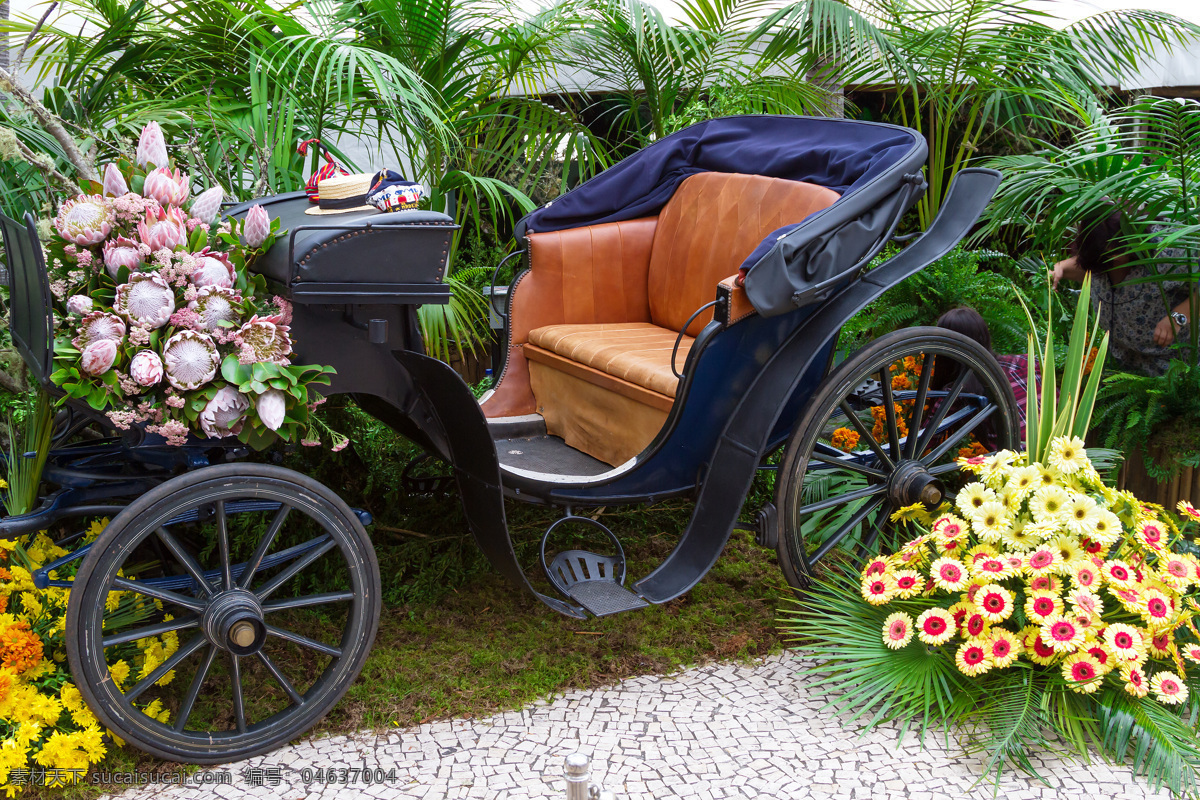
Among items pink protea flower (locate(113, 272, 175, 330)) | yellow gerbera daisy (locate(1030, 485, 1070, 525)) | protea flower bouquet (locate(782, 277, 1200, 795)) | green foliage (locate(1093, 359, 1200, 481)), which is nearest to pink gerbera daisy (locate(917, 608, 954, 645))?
protea flower bouquet (locate(782, 277, 1200, 795))

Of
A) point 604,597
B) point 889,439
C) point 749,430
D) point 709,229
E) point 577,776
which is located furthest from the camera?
point 709,229

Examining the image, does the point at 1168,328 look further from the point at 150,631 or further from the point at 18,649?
the point at 18,649

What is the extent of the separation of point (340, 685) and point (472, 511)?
1.85ft

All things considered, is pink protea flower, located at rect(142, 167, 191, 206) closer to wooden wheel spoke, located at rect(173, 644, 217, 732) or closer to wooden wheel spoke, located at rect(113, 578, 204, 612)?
wooden wheel spoke, located at rect(113, 578, 204, 612)

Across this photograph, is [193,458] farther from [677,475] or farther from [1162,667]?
[1162,667]

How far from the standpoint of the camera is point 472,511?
261cm

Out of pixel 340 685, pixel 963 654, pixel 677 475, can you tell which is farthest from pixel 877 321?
pixel 340 685

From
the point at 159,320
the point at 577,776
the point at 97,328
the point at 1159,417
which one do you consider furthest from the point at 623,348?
the point at 1159,417

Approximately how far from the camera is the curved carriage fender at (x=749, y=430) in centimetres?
268

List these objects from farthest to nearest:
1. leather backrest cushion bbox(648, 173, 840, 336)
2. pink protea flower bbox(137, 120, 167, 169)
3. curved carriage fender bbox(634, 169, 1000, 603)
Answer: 1. leather backrest cushion bbox(648, 173, 840, 336)
2. curved carriage fender bbox(634, 169, 1000, 603)
3. pink protea flower bbox(137, 120, 167, 169)

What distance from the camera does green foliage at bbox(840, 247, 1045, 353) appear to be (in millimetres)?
3910

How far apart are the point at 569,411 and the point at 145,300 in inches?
58.3

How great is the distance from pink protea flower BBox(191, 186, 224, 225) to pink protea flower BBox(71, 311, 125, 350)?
1.06ft

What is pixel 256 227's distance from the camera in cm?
221
